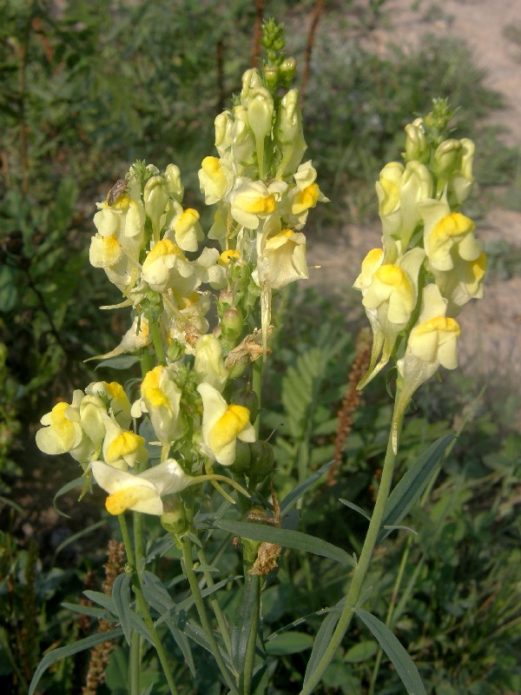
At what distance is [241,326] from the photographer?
1.32 metres

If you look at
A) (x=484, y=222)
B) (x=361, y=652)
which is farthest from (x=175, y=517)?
(x=484, y=222)

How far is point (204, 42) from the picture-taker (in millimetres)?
4809

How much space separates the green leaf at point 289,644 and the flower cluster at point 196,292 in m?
0.68

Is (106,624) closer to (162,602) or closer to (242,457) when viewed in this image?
(162,602)

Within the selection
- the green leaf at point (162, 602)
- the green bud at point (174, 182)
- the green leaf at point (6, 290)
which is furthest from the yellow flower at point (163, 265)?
the green leaf at point (6, 290)

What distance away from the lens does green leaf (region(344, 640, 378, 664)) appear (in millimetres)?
2180

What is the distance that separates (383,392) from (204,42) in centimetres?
263

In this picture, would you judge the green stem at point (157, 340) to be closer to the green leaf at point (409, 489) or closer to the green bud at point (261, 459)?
the green bud at point (261, 459)

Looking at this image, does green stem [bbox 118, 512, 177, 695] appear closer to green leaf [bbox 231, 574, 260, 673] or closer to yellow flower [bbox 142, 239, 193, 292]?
green leaf [bbox 231, 574, 260, 673]

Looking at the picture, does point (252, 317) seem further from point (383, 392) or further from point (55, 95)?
point (55, 95)

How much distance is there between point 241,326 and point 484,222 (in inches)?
149

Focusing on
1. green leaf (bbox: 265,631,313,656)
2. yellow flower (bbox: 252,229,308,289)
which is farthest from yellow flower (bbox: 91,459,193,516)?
green leaf (bbox: 265,631,313,656)

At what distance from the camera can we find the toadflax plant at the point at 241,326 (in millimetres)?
1173

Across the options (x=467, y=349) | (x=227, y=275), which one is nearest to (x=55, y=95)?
(x=467, y=349)
